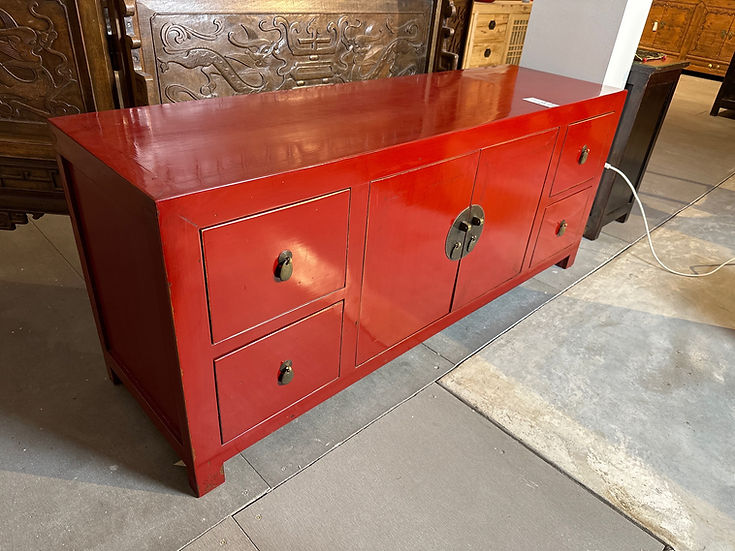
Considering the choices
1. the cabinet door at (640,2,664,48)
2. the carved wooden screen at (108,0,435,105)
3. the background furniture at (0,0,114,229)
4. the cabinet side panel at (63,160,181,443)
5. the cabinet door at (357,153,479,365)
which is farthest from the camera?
the cabinet door at (640,2,664,48)

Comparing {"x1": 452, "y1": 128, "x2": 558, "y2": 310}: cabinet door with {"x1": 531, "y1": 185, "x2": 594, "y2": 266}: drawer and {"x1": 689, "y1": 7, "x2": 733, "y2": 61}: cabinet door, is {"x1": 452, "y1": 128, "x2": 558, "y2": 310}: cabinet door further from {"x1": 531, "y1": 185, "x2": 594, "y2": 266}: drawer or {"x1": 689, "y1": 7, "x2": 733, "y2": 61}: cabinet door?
{"x1": 689, "y1": 7, "x2": 733, "y2": 61}: cabinet door

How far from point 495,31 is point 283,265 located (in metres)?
2.91

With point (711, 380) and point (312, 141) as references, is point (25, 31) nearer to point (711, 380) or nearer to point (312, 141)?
point (312, 141)

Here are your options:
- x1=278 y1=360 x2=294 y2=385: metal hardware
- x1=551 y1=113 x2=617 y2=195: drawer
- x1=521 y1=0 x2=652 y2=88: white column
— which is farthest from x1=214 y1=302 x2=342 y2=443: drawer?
x1=521 y1=0 x2=652 y2=88: white column

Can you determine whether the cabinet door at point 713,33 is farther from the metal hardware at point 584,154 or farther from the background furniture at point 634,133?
the metal hardware at point 584,154

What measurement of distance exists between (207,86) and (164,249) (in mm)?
1127

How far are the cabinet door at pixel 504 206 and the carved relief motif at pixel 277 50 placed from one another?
3.02ft

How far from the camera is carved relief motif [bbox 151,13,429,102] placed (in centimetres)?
173

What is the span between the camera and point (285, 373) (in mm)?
1280

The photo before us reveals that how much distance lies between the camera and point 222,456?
127 cm

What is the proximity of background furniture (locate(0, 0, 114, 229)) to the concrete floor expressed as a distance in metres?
0.69

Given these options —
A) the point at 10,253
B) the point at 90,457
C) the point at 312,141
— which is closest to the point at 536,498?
the point at 312,141

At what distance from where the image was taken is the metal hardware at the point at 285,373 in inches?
50.4

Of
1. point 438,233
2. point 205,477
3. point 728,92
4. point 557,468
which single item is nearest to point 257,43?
point 438,233
